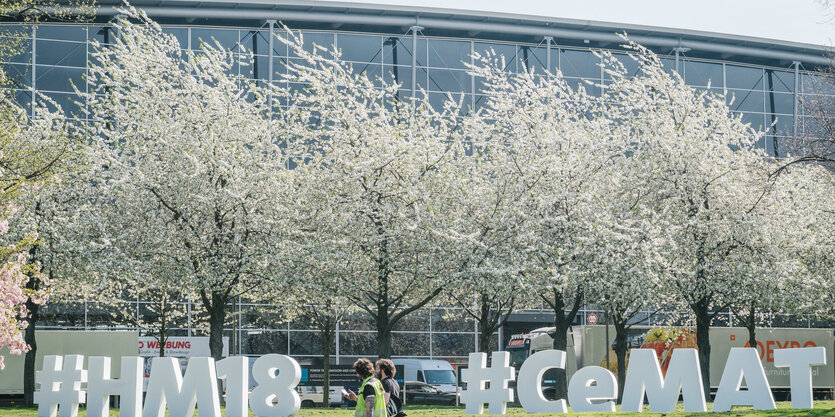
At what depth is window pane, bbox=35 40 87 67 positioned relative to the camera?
4722cm

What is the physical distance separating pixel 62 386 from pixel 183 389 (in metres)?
3.34

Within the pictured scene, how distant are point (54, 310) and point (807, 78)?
4390cm

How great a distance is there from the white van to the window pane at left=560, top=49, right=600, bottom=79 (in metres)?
19.4

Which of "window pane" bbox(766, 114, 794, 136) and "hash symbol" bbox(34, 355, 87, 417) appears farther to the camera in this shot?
"window pane" bbox(766, 114, 794, 136)

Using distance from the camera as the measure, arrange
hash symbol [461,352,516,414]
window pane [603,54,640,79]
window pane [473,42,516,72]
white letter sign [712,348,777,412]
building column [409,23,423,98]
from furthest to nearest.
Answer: window pane [603,54,640,79] → window pane [473,42,516,72] → building column [409,23,423,98] → hash symbol [461,352,516,414] → white letter sign [712,348,777,412]

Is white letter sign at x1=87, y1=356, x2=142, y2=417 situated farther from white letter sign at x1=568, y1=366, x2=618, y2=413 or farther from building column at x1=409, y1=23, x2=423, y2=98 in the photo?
building column at x1=409, y1=23, x2=423, y2=98

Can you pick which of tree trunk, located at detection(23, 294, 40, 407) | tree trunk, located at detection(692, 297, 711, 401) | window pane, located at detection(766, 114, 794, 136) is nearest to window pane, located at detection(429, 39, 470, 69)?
window pane, located at detection(766, 114, 794, 136)

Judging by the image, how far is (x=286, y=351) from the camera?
4800cm

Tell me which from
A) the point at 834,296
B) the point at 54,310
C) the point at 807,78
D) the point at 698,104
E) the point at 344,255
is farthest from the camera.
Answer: the point at 807,78

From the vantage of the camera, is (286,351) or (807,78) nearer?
(286,351)

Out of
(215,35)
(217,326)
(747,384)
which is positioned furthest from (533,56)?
(747,384)

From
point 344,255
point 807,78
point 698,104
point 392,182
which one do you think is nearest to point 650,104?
point 698,104

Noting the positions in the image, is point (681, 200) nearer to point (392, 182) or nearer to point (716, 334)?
point (392, 182)

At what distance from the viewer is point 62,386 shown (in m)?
19.3
